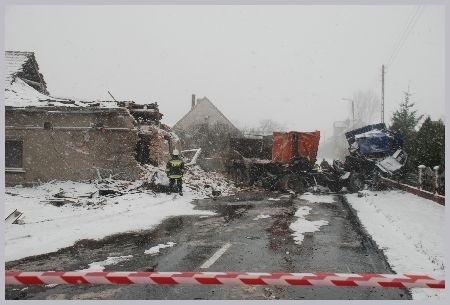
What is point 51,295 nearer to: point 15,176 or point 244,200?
point 244,200

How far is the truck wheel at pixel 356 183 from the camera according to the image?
1847cm

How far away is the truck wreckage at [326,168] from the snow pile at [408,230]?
291 cm

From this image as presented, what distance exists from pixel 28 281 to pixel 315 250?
4926 mm

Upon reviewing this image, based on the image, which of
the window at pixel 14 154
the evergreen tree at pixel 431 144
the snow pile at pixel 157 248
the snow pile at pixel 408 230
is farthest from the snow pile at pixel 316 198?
the window at pixel 14 154

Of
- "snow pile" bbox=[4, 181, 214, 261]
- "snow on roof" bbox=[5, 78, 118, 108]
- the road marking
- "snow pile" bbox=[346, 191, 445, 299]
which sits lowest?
"snow pile" bbox=[4, 181, 214, 261]

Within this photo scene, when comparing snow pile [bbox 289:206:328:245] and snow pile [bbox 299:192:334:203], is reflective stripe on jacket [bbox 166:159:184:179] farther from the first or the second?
snow pile [bbox 289:206:328:245]

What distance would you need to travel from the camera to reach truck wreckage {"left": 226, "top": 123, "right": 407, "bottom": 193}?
1852cm

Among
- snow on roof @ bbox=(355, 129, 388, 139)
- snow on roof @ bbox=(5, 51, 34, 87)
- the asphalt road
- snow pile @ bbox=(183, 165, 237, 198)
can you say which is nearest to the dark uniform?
snow pile @ bbox=(183, 165, 237, 198)

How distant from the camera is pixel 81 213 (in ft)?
37.3

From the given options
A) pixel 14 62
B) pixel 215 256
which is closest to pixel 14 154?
pixel 14 62

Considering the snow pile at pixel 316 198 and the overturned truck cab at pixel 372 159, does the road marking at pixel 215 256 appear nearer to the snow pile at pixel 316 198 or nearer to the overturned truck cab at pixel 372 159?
the snow pile at pixel 316 198

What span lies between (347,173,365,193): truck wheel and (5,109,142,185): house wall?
957 centimetres

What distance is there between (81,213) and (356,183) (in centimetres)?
1216

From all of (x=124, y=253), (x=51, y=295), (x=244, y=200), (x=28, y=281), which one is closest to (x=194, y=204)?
(x=244, y=200)
